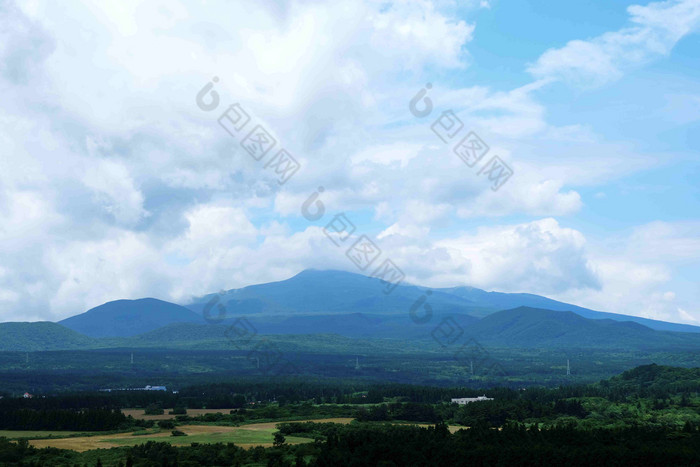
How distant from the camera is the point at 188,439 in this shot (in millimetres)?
113250

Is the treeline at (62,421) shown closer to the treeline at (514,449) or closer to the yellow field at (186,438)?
the yellow field at (186,438)

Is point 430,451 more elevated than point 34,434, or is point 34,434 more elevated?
point 430,451

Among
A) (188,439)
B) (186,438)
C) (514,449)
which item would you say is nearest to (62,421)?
(186,438)

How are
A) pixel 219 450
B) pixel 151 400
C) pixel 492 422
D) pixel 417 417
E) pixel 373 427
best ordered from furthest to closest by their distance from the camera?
1. pixel 151 400
2. pixel 417 417
3. pixel 492 422
4. pixel 373 427
5. pixel 219 450

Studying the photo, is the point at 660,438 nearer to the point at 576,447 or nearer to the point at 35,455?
the point at 576,447

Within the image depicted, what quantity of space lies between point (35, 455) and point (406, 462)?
48.4m

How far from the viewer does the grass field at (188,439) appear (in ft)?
357

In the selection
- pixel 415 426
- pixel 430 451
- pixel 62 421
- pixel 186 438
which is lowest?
pixel 415 426

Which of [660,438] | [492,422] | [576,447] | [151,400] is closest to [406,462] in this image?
[576,447]

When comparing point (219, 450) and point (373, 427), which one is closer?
point (219, 450)

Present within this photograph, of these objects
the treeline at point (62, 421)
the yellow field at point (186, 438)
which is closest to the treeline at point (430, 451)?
the yellow field at point (186, 438)

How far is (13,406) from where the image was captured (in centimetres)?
15125

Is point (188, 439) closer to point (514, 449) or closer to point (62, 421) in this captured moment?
point (62, 421)

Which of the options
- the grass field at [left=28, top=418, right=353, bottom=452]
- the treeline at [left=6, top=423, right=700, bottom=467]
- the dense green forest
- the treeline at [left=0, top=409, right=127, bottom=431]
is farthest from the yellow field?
the treeline at [left=6, top=423, right=700, bottom=467]
